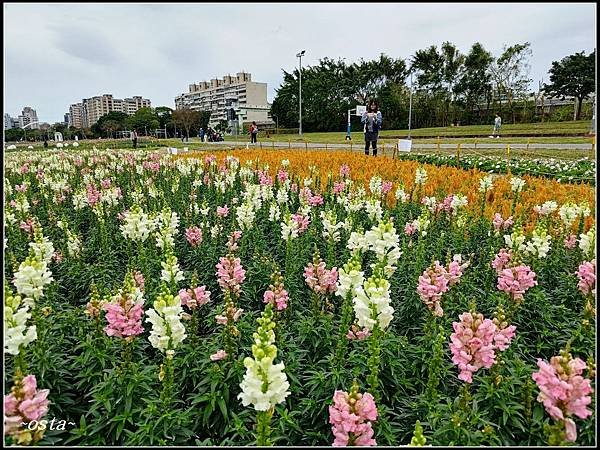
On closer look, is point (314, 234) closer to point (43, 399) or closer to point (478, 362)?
point (478, 362)

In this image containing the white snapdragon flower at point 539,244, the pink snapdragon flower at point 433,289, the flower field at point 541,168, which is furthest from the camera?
the flower field at point 541,168

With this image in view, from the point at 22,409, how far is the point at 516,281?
3.32m

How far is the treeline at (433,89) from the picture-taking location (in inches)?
2018

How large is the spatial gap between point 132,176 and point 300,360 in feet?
32.0

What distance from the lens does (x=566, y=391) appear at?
2023 millimetres

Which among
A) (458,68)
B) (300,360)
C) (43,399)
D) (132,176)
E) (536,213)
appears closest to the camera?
(43,399)

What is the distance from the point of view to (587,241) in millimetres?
4191

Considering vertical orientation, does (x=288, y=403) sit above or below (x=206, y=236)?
below

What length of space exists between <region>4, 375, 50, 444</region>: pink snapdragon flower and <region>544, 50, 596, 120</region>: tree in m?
54.3

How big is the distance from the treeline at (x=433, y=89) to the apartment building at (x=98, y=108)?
931 inches

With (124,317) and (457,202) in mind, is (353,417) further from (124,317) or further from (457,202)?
(457,202)

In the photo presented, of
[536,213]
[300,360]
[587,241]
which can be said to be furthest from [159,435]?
[536,213]

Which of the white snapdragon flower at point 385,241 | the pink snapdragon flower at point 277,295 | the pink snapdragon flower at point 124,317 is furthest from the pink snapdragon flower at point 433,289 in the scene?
the pink snapdragon flower at point 124,317

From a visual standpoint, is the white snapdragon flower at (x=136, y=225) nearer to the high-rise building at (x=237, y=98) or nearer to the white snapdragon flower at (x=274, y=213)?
the white snapdragon flower at (x=274, y=213)
